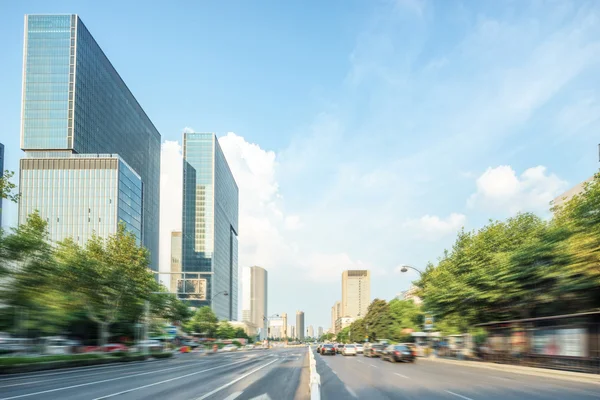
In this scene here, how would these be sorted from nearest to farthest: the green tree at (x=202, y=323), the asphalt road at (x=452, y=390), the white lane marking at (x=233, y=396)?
the white lane marking at (x=233, y=396)
the asphalt road at (x=452, y=390)
the green tree at (x=202, y=323)

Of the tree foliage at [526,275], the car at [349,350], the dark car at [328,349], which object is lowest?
the dark car at [328,349]

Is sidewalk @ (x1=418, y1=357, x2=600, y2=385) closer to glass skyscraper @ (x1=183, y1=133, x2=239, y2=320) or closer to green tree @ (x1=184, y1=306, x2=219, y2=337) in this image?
green tree @ (x1=184, y1=306, x2=219, y2=337)

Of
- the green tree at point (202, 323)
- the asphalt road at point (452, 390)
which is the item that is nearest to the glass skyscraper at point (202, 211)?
the green tree at point (202, 323)

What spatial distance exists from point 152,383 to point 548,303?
25537 mm

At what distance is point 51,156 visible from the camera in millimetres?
109000

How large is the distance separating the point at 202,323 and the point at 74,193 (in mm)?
40100

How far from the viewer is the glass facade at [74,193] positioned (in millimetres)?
106812

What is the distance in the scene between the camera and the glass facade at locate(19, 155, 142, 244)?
107 metres

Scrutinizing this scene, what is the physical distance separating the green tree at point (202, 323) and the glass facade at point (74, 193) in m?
26.8

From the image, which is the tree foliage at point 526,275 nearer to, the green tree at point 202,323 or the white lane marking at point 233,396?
the white lane marking at point 233,396

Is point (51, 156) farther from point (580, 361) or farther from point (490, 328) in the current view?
point (580, 361)

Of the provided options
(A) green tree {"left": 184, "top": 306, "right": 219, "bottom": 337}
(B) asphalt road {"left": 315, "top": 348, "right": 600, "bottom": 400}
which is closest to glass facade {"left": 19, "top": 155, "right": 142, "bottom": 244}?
(A) green tree {"left": 184, "top": 306, "right": 219, "bottom": 337}

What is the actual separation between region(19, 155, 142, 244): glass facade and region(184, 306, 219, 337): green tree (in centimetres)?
2680

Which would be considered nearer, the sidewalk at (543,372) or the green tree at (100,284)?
the sidewalk at (543,372)
